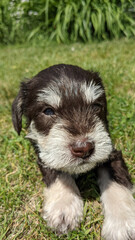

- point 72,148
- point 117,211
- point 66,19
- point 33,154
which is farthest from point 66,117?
point 66,19

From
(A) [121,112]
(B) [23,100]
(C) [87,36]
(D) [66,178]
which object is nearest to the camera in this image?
(D) [66,178]

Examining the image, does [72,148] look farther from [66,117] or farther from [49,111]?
[49,111]

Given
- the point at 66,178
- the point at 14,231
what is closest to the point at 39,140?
the point at 66,178

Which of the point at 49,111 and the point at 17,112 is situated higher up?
the point at 49,111

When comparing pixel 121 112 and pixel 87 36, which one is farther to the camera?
pixel 87 36

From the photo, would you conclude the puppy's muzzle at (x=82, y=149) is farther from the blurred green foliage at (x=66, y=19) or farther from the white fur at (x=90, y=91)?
the blurred green foliage at (x=66, y=19)

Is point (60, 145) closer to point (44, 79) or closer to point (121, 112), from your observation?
point (44, 79)

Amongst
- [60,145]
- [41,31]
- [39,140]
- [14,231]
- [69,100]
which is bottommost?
[41,31]
